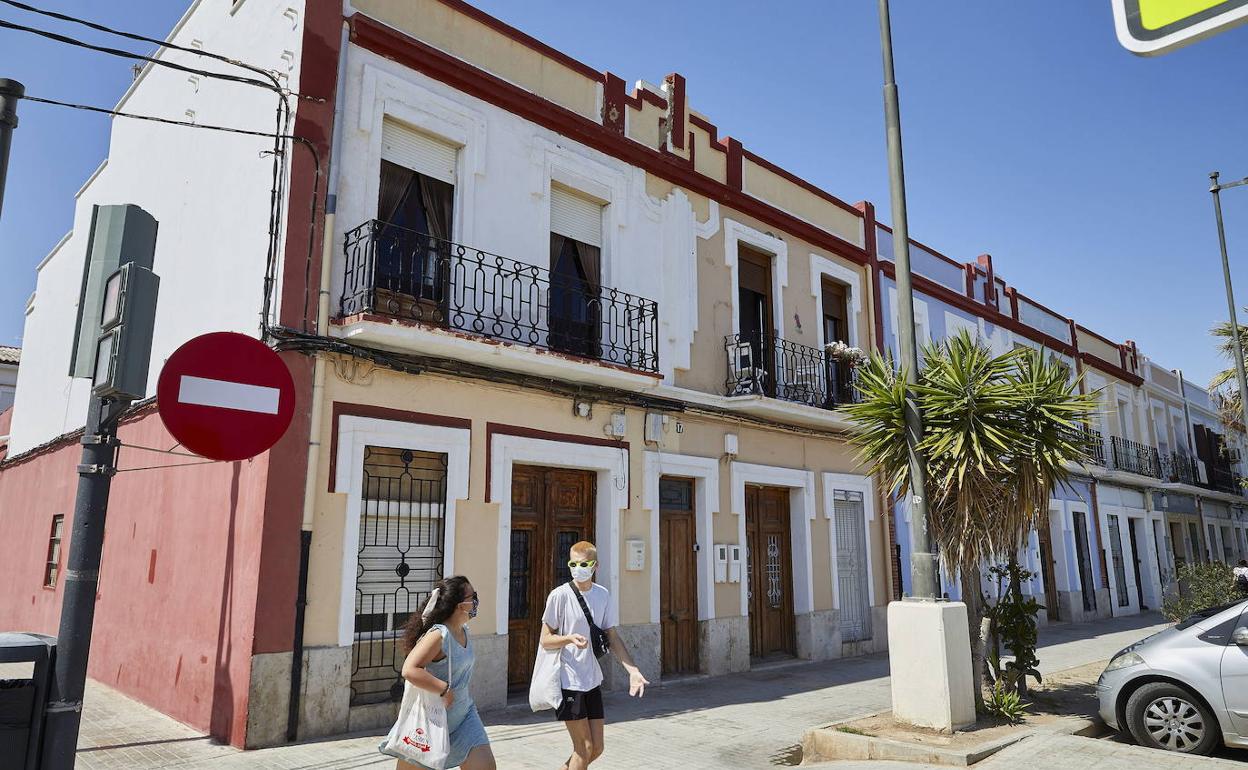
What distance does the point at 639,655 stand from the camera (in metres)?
10.4

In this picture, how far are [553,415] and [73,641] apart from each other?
673 centimetres

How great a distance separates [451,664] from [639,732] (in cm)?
418

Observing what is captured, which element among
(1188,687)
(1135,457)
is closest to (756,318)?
(1188,687)

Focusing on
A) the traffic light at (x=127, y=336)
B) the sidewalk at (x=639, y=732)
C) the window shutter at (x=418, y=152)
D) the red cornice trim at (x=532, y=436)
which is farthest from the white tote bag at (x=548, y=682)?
the window shutter at (x=418, y=152)

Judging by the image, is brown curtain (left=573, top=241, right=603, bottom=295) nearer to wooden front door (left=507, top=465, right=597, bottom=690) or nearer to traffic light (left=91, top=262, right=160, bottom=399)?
wooden front door (left=507, top=465, right=597, bottom=690)

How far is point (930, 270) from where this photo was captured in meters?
17.9

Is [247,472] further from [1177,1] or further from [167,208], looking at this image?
[1177,1]

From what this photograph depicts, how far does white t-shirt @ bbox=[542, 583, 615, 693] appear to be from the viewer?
5141 millimetres

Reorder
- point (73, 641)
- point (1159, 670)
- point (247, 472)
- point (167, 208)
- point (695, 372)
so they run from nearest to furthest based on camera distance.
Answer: point (73, 641), point (1159, 670), point (247, 472), point (167, 208), point (695, 372)

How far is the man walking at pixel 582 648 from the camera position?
5.11 metres

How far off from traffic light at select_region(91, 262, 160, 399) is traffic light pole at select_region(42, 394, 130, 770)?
0.12 m

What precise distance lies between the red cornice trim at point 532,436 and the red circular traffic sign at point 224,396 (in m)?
4.81

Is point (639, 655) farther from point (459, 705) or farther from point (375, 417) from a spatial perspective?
point (459, 705)

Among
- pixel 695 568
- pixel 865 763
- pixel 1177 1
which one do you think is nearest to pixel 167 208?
pixel 695 568
